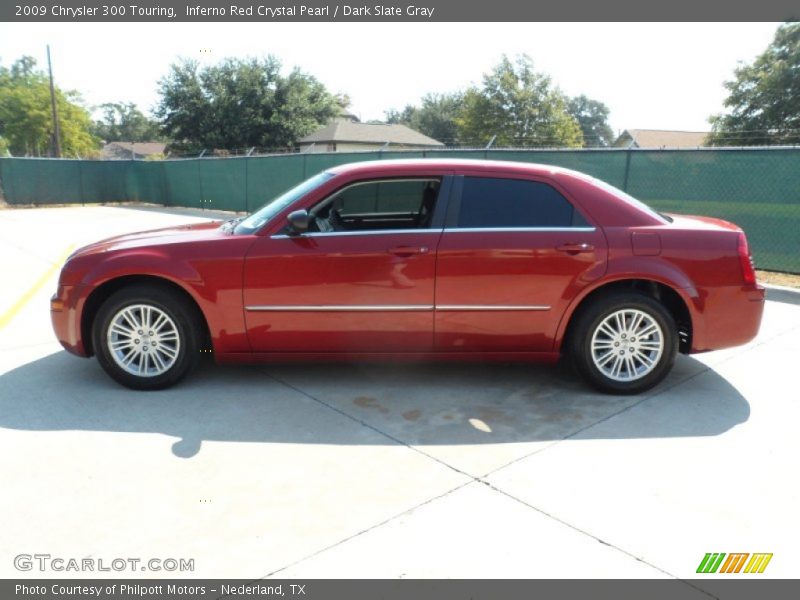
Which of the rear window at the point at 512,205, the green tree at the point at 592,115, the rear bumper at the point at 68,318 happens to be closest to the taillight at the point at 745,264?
the rear window at the point at 512,205

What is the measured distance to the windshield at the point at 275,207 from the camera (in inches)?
175

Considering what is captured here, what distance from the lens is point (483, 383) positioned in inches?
182

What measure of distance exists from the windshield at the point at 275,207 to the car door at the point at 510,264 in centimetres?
103

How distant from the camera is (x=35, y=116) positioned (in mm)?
55469

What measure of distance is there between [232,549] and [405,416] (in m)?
1.60

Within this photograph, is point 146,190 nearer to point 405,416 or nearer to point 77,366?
point 77,366

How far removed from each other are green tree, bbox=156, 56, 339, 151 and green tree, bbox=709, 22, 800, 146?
26027mm

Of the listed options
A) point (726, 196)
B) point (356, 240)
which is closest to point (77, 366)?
point (356, 240)

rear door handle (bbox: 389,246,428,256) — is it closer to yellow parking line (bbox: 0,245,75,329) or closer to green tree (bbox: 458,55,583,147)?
yellow parking line (bbox: 0,245,75,329)

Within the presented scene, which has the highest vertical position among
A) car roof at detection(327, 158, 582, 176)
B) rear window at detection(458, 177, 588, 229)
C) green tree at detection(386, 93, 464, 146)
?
green tree at detection(386, 93, 464, 146)

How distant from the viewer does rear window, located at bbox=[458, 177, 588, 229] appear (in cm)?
434

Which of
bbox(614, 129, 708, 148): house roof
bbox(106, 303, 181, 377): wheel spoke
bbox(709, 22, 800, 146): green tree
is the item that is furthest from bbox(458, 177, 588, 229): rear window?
bbox(614, 129, 708, 148): house roof
